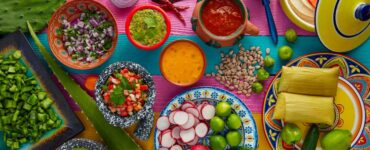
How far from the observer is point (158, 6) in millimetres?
2160

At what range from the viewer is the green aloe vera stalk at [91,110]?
7.05 ft

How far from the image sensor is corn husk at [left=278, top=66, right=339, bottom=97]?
2082mm

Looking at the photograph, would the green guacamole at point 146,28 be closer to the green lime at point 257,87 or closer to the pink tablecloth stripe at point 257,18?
the pink tablecloth stripe at point 257,18

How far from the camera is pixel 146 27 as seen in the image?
207 cm

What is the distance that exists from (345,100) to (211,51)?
594 millimetres

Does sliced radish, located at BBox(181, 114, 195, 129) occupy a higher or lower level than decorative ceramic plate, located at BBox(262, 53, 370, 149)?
lower

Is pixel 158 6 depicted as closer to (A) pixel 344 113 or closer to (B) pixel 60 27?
(B) pixel 60 27

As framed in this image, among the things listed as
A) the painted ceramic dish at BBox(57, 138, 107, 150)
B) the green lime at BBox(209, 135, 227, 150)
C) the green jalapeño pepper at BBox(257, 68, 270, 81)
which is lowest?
the painted ceramic dish at BBox(57, 138, 107, 150)

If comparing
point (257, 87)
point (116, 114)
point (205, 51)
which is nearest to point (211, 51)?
point (205, 51)

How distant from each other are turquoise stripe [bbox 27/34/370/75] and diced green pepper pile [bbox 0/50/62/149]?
0.14 metres

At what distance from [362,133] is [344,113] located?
0.11 meters

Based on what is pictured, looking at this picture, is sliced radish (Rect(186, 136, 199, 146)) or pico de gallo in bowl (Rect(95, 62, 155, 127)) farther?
sliced radish (Rect(186, 136, 199, 146))

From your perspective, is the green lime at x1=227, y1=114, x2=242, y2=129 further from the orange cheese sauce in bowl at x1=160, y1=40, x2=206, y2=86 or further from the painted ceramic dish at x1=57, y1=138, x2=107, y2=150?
the painted ceramic dish at x1=57, y1=138, x2=107, y2=150

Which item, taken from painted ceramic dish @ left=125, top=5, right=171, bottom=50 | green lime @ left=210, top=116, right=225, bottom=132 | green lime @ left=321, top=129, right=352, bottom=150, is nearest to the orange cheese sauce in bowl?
painted ceramic dish @ left=125, top=5, right=171, bottom=50
